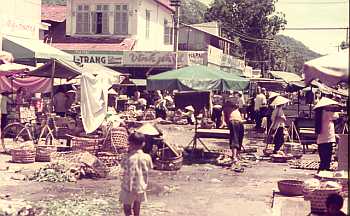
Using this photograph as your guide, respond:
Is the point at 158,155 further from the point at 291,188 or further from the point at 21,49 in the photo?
the point at 21,49

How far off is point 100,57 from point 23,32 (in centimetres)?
986

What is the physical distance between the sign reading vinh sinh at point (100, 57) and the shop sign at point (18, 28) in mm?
8007

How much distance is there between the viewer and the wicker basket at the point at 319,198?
8109mm

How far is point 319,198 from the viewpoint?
8.12 m

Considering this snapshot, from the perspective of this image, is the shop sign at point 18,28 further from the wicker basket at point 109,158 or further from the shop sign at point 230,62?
the shop sign at point 230,62

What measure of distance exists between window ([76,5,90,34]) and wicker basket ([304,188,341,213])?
100 feet

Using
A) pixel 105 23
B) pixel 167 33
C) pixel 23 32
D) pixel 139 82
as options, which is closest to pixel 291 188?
pixel 23 32

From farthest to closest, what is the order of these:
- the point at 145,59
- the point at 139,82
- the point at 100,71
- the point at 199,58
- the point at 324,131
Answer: the point at 199,58 → the point at 145,59 → the point at 139,82 → the point at 100,71 → the point at 324,131

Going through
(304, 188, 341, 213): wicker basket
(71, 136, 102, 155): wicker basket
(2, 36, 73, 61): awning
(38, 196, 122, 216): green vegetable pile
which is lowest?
(38, 196, 122, 216): green vegetable pile

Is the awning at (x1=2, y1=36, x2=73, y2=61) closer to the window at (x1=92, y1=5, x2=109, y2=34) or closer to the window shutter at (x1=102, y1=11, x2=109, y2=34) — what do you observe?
the window shutter at (x1=102, y1=11, x2=109, y2=34)

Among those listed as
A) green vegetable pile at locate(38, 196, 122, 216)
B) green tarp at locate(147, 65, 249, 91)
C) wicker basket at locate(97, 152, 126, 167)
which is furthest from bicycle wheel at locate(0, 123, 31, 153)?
green vegetable pile at locate(38, 196, 122, 216)

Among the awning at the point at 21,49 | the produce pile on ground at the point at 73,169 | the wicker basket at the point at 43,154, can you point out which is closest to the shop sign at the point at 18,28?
the awning at the point at 21,49

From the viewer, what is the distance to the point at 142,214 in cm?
868

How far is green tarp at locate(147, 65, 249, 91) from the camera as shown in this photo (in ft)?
48.2
